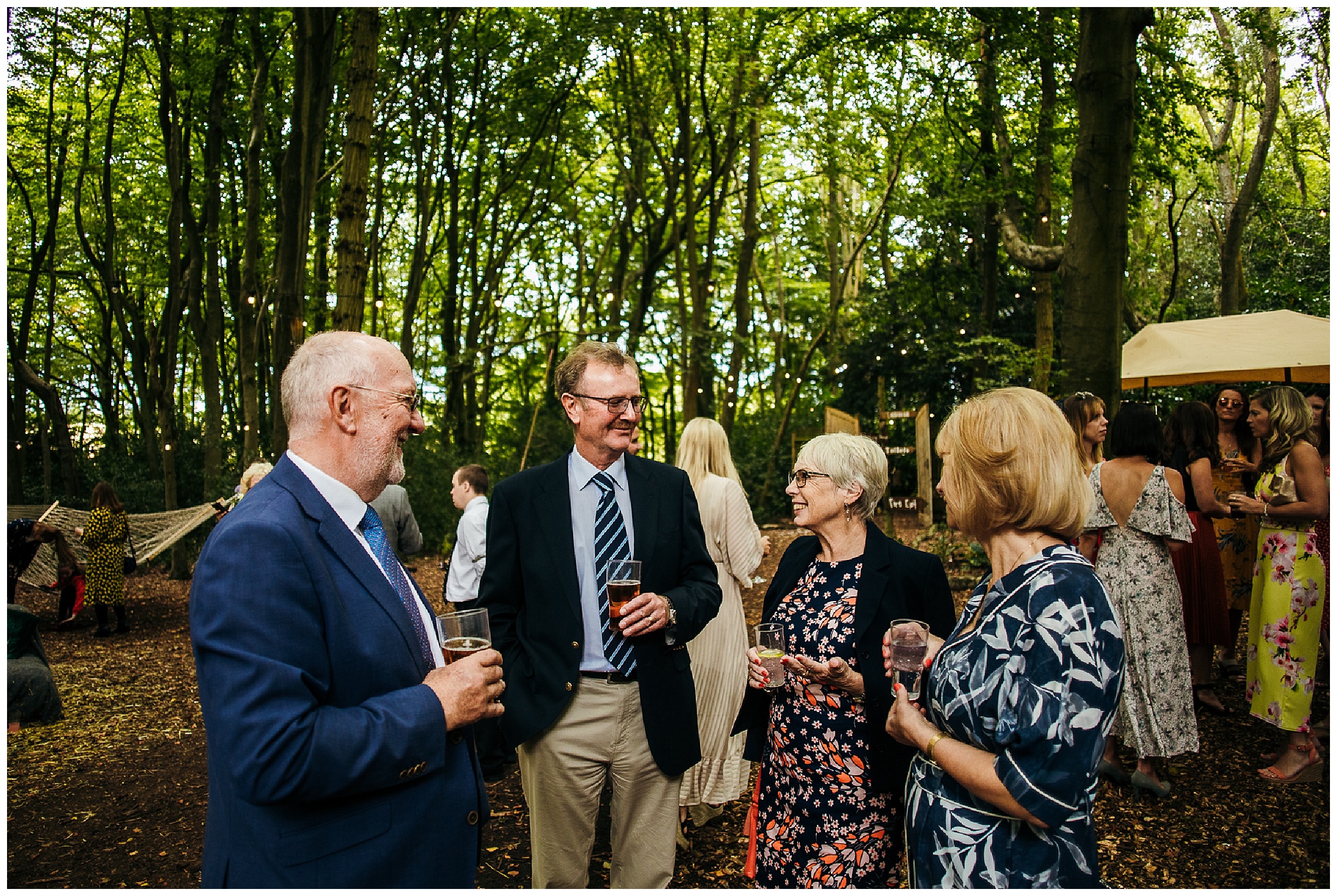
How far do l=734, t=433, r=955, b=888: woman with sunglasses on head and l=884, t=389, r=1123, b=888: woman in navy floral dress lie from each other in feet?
1.71

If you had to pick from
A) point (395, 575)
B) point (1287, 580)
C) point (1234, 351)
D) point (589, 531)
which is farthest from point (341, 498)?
point (1234, 351)

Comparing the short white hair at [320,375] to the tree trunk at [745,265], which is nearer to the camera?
the short white hair at [320,375]

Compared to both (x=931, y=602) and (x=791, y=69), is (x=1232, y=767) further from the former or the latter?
(x=791, y=69)

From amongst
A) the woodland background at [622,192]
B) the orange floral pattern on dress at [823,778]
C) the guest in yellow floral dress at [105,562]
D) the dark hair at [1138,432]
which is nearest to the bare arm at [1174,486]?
the dark hair at [1138,432]

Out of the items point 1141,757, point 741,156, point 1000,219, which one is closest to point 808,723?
point 1141,757

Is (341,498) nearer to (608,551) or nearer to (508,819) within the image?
(608,551)

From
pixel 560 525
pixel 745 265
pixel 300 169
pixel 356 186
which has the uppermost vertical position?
pixel 745 265

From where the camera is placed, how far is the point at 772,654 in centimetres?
256

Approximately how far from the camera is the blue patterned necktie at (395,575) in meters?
1.94

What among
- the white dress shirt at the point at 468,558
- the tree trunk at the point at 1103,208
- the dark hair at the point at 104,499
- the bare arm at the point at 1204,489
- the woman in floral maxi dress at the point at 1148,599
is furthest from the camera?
the dark hair at the point at 104,499

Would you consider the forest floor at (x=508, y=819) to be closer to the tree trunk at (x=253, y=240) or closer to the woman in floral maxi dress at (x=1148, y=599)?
the woman in floral maxi dress at (x=1148, y=599)

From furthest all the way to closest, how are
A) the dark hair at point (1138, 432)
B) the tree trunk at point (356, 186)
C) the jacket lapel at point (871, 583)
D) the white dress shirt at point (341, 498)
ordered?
the tree trunk at point (356, 186), the dark hair at point (1138, 432), the jacket lapel at point (871, 583), the white dress shirt at point (341, 498)

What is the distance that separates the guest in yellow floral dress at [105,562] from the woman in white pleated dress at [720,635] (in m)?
8.57

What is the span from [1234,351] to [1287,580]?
2847 millimetres
